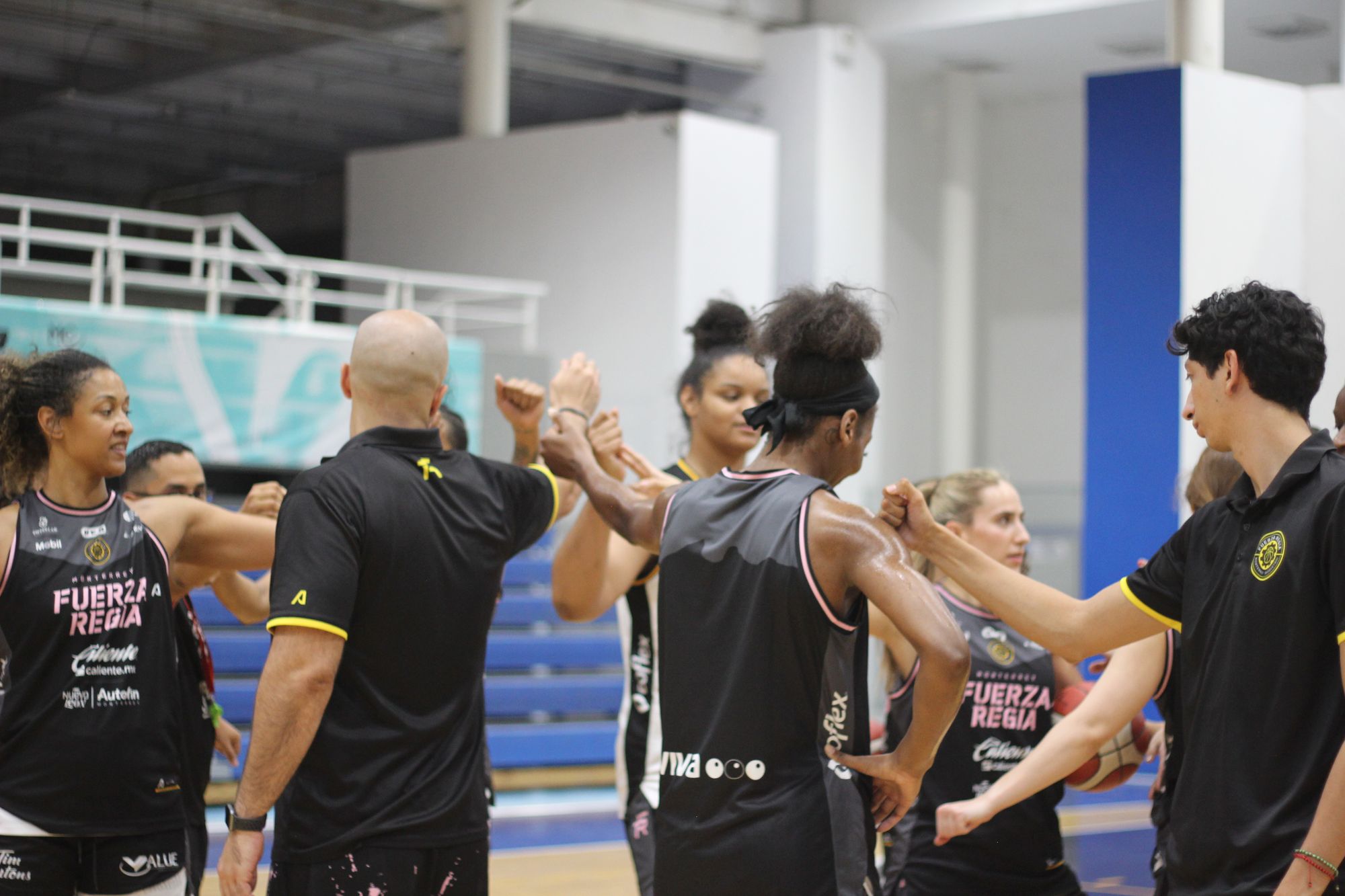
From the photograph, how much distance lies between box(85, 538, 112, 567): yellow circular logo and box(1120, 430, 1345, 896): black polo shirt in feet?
7.32

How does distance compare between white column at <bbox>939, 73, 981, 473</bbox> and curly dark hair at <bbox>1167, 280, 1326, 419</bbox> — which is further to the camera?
white column at <bbox>939, 73, 981, 473</bbox>

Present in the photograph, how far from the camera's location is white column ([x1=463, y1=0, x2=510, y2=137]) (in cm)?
1280

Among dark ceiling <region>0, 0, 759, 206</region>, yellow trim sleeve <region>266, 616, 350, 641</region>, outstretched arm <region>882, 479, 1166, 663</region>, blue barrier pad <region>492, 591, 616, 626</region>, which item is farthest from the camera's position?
dark ceiling <region>0, 0, 759, 206</region>

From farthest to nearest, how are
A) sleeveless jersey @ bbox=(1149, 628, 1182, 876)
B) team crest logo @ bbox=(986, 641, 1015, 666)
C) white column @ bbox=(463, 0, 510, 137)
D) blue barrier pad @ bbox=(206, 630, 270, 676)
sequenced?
1. white column @ bbox=(463, 0, 510, 137)
2. blue barrier pad @ bbox=(206, 630, 270, 676)
3. team crest logo @ bbox=(986, 641, 1015, 666)
4. sleeveless jersey @ bbox=(1149, 628, 1182, 876)

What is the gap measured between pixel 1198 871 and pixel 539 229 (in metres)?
12.2

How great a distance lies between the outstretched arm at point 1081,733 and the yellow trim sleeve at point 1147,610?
0.47 meters

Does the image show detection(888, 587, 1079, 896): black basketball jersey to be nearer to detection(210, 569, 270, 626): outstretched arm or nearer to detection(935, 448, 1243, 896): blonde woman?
detection(935, 448, 1243, 896): blonde woman

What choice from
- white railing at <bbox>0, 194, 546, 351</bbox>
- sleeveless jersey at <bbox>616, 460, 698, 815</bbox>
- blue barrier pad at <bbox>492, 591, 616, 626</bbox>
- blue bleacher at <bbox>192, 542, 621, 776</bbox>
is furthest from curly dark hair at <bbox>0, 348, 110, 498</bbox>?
blue barrier pad at <bbox>492, 591, 616, 626</bbox>

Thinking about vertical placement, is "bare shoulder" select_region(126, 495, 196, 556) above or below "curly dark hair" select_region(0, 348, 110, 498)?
below

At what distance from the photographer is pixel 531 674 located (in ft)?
35.8

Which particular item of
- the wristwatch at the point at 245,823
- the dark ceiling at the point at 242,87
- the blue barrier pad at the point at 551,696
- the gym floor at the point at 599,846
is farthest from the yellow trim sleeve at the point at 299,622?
the dark ceiling at the point at 242,87

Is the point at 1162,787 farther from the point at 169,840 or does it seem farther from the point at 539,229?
the point at 539,229

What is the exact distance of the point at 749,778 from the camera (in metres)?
2.59

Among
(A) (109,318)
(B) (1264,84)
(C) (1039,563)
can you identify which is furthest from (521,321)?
(B) (1264,84)
